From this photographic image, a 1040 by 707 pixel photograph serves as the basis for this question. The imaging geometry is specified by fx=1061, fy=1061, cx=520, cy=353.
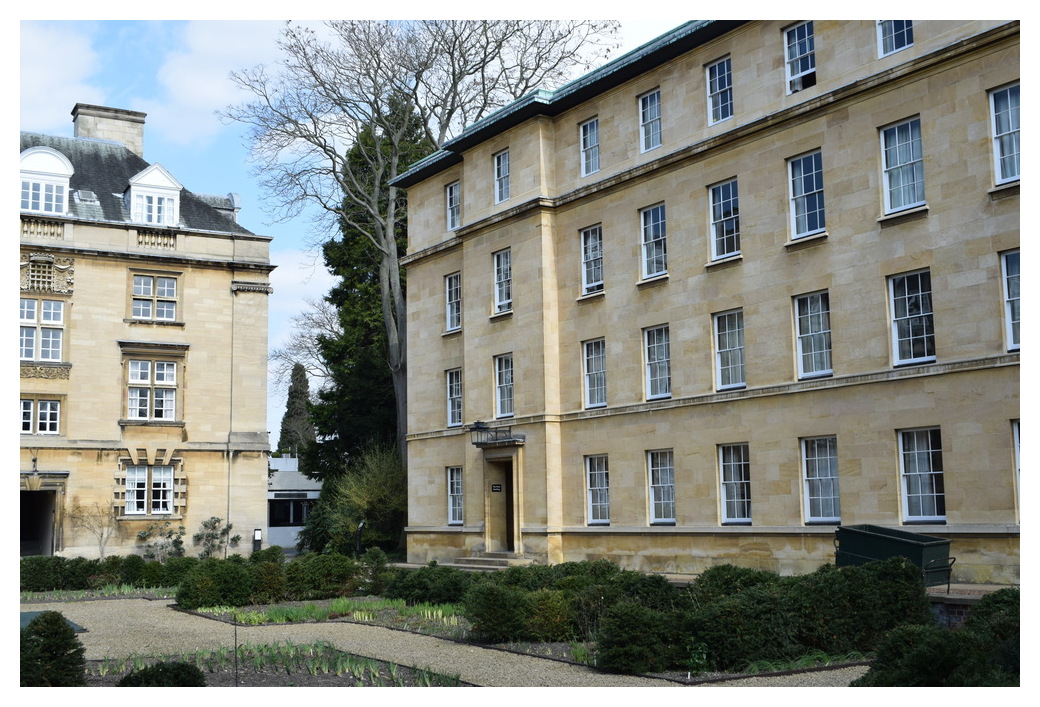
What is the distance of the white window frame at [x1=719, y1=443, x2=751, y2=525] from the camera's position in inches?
951

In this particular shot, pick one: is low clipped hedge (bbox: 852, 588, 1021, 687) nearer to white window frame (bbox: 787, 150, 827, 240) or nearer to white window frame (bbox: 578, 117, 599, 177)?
white window frame (bbox: 787, 150, 827, 240)

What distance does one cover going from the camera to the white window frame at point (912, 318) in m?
20.8

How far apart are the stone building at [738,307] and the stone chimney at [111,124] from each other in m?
15.6

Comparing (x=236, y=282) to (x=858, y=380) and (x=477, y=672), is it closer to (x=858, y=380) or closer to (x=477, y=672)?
(x=858, y=380)

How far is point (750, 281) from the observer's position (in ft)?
79.9

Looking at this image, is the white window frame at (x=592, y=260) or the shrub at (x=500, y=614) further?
the white window frame at (x=592, y=260)

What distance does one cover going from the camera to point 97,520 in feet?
119

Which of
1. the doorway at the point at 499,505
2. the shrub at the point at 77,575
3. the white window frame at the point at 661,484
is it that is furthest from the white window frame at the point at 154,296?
the white window frame at the point at 661,484

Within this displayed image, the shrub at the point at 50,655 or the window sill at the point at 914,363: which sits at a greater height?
the window sill at the point at 914,363

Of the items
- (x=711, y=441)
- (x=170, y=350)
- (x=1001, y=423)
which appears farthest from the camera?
(x=170, y=350)

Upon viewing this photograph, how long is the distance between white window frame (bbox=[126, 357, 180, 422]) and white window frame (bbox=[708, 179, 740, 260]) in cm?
2208

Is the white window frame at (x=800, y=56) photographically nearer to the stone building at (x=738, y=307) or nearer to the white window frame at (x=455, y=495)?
the stone building at (x=738, y=307)
